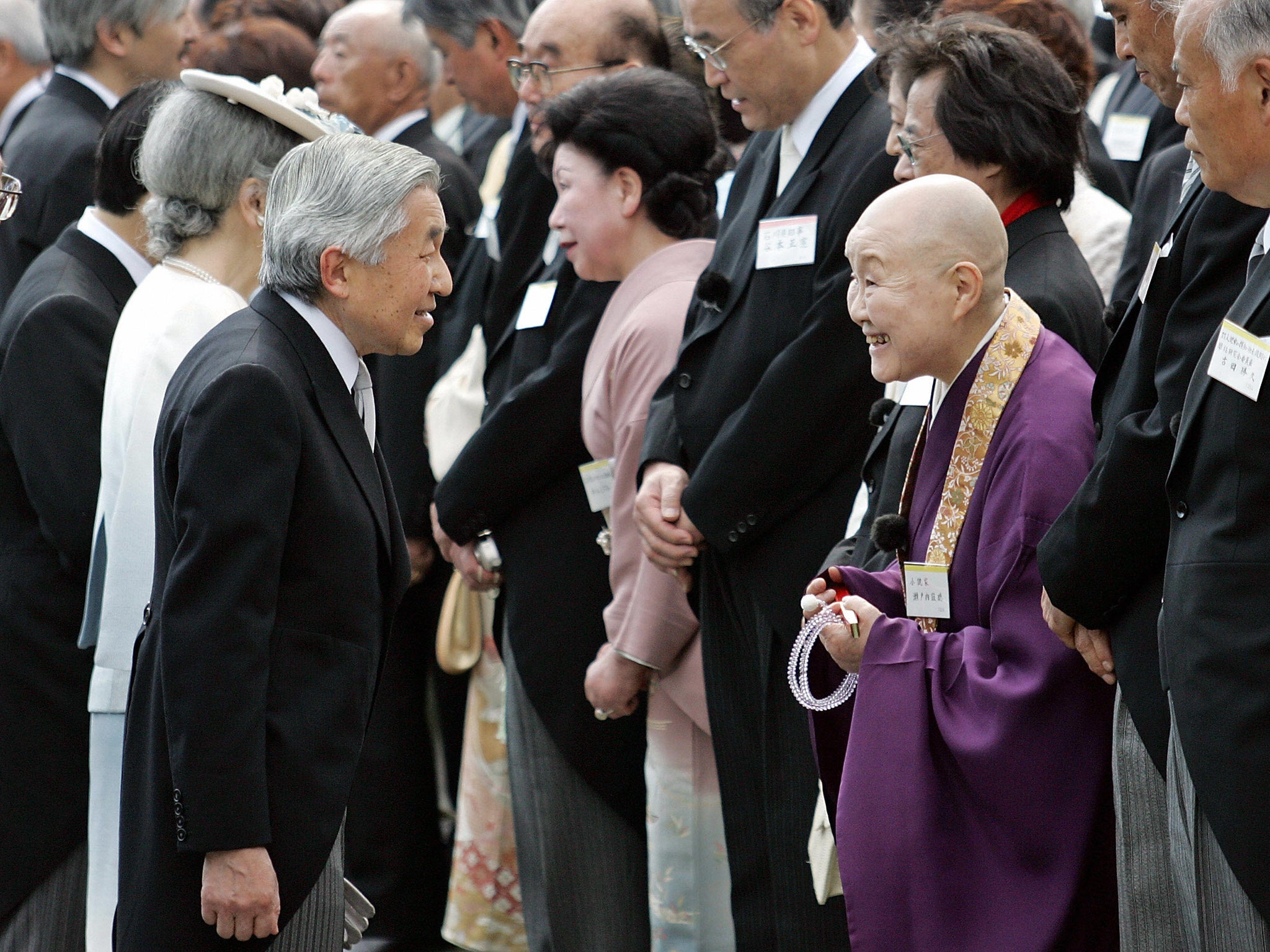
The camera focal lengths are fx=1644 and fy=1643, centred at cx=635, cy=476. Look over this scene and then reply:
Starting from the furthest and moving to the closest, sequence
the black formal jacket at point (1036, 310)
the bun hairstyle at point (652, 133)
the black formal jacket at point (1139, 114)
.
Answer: the black formal jacket at point (1139, 114) → the bun hairstyle at point (652, 133) → the black formal jacket at point (1036, 310)

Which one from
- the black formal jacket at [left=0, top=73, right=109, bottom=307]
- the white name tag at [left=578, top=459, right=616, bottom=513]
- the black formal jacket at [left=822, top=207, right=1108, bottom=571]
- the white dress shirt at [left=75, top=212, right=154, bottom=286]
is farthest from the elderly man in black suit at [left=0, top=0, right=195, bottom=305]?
the black formal jacket at [left=822, top=207, right=1108, bottom=571]

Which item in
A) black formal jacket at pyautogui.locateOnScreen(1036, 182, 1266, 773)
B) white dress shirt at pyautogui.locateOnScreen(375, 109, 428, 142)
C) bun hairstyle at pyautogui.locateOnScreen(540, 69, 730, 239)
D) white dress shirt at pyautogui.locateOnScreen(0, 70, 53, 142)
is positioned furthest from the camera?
white dress shirt at pyautogui.locateOnScreen(0, 70, 53, 142)

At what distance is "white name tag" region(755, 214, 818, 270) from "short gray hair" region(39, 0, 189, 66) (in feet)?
6.70

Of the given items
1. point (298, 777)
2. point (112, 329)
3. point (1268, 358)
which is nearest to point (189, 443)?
point (298, 777)

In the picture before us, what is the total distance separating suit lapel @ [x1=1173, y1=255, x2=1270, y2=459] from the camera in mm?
2090

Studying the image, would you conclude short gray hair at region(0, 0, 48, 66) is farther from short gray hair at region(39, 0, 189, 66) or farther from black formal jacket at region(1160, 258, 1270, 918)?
black formal jacket at region(1160, 258, 1270, 918)

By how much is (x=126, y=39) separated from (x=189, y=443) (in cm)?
249

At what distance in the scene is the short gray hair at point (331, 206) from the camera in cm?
254

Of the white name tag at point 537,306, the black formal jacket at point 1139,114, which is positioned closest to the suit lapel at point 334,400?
the white name tag at point 537,306

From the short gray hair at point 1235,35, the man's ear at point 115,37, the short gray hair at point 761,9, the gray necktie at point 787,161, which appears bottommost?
the short gray hair at point 1235,35

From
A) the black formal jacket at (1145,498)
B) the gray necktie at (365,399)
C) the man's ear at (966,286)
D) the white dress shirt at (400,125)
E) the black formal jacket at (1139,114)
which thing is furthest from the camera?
the white dress shirt at (400,125)

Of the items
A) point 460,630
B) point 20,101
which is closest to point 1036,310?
point 460,630

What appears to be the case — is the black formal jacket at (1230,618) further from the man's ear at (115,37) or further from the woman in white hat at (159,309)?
the man's ear at (115,37)

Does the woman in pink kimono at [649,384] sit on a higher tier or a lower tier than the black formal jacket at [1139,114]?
lower
